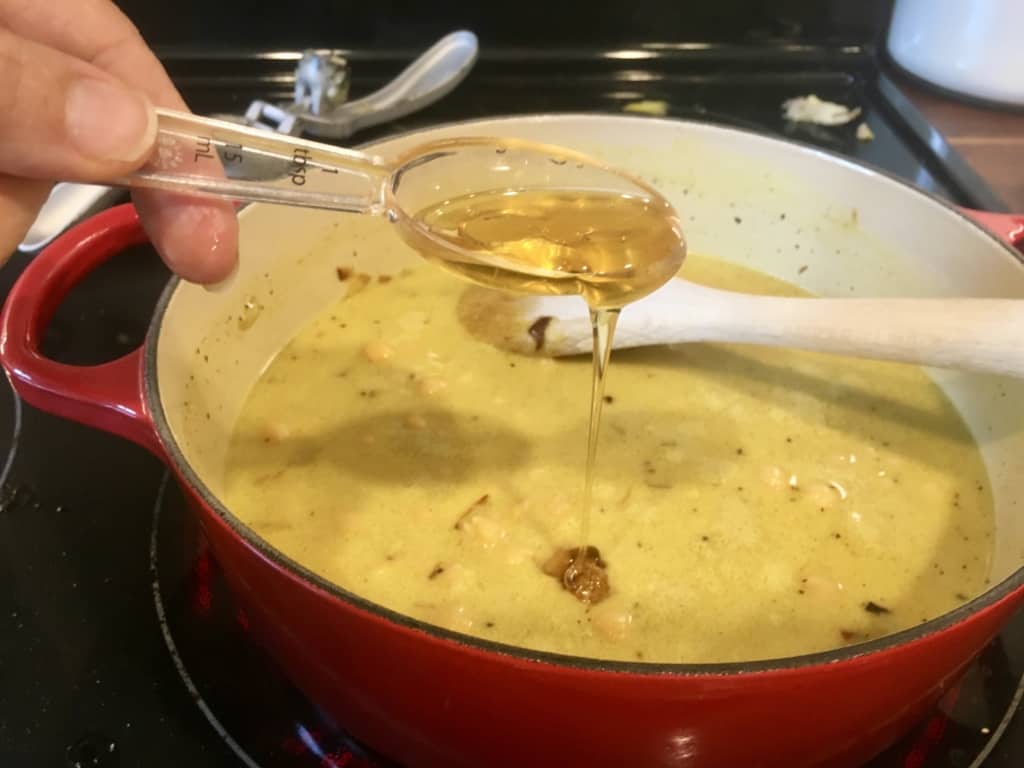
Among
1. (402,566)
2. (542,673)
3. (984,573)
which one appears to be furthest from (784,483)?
(542,673)

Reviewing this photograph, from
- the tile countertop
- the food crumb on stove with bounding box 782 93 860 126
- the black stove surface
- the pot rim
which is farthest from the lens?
the food crumb on stove with bounding box 782 93 860 126

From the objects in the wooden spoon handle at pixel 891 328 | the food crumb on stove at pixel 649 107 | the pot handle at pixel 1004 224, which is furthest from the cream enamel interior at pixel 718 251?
the food crumb on stove at pixel 649 107

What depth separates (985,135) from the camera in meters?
1.37

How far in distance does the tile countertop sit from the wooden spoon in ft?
1.61

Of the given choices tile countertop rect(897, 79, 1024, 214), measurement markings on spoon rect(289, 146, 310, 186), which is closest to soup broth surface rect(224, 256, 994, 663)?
measurement markings on spoon rect(289, 146, 310, 186)

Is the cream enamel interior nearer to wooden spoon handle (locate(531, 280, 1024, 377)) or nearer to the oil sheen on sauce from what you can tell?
wooden spoon handle (locate(531, 280, 1024, 377))

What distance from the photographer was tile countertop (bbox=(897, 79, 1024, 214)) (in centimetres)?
128

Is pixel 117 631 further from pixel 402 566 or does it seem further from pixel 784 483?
pixel 784 483

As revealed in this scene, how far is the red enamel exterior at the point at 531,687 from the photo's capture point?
51 cm

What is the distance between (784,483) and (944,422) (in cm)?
22

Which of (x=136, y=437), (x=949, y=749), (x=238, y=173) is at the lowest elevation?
(x=949, y=749)

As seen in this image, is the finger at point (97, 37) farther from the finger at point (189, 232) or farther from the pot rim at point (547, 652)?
the pot rim at point (547, 652)

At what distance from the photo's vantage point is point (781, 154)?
111 centimetres

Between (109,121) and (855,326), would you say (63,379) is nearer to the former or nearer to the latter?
(109,121)
